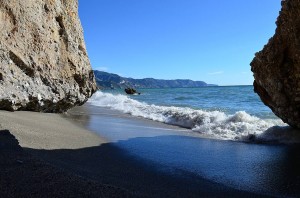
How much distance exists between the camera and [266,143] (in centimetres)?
1012

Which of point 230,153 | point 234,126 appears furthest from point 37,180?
point 234,126

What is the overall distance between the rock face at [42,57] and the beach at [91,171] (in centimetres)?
212

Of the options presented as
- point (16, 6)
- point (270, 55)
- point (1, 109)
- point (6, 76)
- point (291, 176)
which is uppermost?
point (16, 6)

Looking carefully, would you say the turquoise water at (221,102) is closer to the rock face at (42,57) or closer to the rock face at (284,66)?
the rock face at (284,66)

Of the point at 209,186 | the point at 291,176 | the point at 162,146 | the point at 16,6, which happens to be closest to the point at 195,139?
the point at 162,146

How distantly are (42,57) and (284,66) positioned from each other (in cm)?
713

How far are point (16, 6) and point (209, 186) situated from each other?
26.0 ft

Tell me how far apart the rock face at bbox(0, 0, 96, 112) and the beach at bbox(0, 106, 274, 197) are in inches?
83.5

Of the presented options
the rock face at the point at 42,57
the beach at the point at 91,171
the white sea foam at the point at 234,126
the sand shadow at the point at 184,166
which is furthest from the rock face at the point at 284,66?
the rock face at the point at 42,57

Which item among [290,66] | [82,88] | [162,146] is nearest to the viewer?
[162,146]

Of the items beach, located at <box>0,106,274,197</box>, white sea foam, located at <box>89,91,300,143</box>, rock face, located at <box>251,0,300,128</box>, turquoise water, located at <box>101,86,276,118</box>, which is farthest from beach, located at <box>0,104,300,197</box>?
turquoise water, located at <box>101,86,276,118</box>

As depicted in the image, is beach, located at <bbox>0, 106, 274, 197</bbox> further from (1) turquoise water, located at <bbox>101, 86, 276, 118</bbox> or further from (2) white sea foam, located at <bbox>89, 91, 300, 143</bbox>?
(1) turquoise water, located at <bbox>101, 86, 276, 118</bbox>

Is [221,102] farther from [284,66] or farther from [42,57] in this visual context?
[42,57]

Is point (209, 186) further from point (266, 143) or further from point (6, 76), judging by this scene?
→ point (6, 76)
